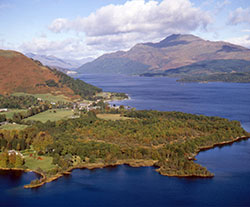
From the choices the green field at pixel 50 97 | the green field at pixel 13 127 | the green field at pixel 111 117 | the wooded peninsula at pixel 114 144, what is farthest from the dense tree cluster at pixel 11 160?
the green field at pixel 50 97

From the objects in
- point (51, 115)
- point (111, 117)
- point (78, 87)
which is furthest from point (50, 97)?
point (111, 117)

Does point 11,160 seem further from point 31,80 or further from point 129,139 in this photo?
point 31,80

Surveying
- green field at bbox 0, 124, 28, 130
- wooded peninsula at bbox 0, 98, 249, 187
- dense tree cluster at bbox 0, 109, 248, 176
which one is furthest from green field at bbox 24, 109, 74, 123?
dense tree cluster at bbox 0, 109, 248, 176

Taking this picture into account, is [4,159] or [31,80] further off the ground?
[31,80]

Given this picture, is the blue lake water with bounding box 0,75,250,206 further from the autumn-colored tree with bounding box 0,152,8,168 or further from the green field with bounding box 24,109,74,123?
the green field with bounding box 24,109,74,123

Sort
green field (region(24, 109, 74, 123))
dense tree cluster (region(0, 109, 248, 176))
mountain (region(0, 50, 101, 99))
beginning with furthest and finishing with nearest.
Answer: mountain (region(0, 50, 101, 99)) < green field (region(24, 109, 74, 123)) < dense tree cluster (region(0, 109, 248, 176))

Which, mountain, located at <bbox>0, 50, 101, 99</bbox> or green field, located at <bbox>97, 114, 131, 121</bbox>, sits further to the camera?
mountain, located at <bbox>0, 50, 101, 99</bbox>

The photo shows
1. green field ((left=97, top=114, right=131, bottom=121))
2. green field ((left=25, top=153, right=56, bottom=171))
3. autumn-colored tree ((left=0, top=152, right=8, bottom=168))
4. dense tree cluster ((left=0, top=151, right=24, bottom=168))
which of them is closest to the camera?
green field ((left=25, top=153, right=56, bottom=171))

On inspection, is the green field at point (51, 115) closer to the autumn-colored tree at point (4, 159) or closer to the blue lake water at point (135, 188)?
the autumn-colored tree at point (4, 159)

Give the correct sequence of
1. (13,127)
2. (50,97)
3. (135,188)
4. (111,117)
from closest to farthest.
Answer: (135,188) → (13,127) → (111,117) → (50,97)

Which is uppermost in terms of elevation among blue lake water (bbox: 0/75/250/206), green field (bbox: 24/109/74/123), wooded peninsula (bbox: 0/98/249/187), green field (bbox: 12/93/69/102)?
green field (bbox: 12/93/69/102)
